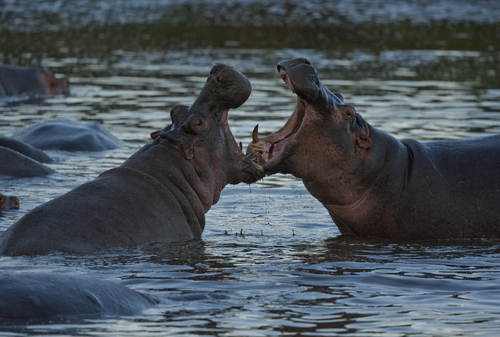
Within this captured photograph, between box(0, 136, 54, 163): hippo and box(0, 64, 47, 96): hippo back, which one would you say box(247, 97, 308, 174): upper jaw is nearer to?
box(0, 136, 54, 163): hippo

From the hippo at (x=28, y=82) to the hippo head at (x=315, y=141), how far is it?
423 inches

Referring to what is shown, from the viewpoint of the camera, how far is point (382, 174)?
7320mm

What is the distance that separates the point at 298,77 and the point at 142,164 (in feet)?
4.61

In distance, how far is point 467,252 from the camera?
23.1 feet

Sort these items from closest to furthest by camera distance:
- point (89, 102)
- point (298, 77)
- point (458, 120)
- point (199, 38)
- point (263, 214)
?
1. point (298, 77)
2. point (263, 214)
3. point (458, 120)
4. point (89, 102)
5. point (199, 38)

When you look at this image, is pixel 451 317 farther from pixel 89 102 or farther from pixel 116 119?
pixel 89 102

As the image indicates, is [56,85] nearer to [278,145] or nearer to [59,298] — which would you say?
[278,145]

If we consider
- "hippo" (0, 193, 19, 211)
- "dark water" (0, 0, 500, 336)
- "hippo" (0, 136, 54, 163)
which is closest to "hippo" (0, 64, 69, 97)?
"dark water" (0, 0, 500, 336)

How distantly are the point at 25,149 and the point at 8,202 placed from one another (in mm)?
2490

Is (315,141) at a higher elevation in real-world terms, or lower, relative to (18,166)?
higher

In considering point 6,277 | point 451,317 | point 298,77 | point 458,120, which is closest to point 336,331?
point 451,317

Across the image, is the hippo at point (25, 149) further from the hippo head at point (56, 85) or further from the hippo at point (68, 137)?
the hippo head at point (56, 85)

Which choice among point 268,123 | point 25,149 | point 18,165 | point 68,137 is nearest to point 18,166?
point 18,165

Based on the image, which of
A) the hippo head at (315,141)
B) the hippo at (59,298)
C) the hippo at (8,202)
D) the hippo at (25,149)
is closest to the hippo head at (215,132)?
the hippo head at (315,141)
